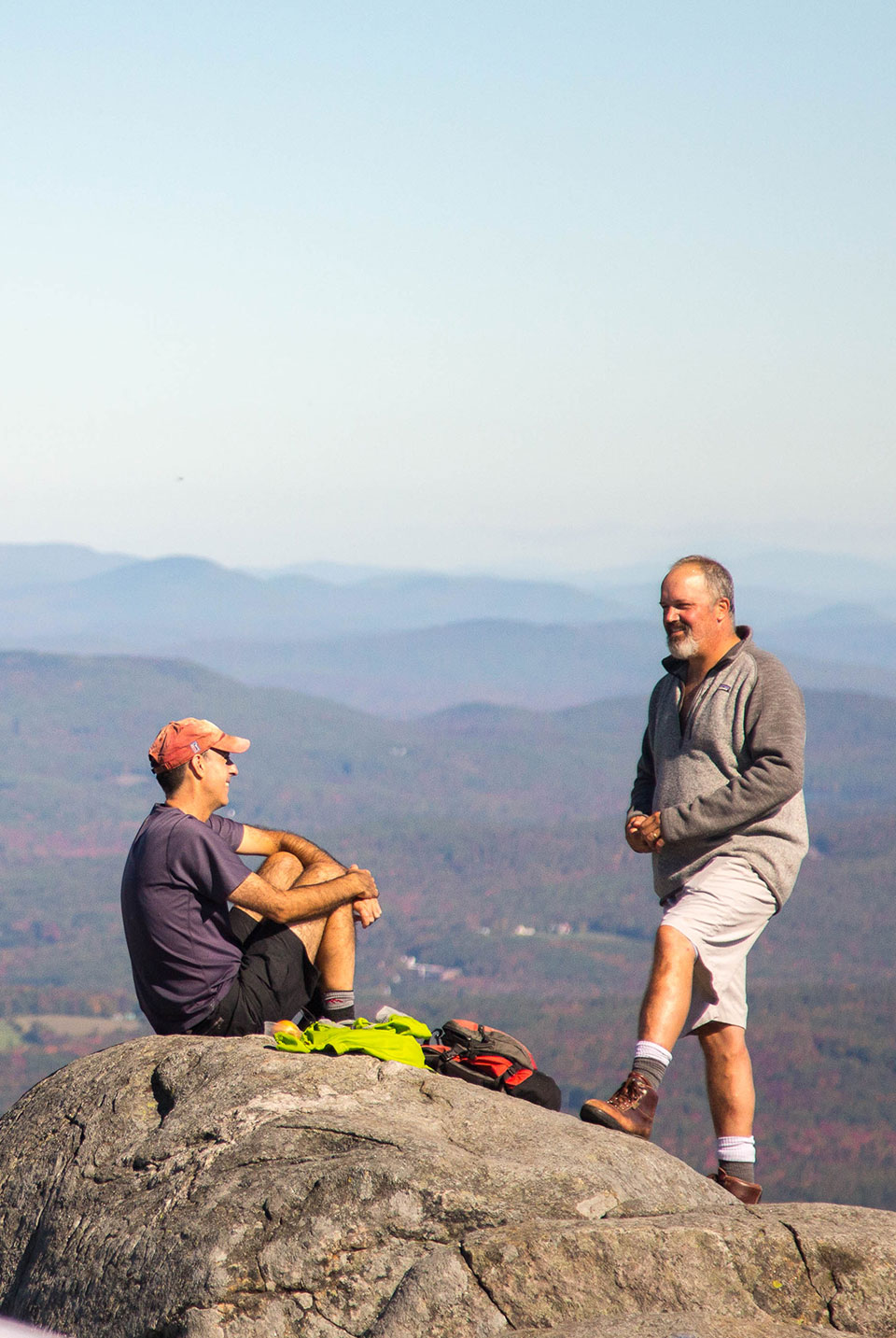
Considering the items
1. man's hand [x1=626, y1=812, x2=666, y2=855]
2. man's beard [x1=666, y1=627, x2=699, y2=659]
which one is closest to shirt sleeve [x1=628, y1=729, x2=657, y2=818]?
man's hand [x1=626, y1=812, x2=666, y2=855]

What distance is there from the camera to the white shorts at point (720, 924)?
8.89 m

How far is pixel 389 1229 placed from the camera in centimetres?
698

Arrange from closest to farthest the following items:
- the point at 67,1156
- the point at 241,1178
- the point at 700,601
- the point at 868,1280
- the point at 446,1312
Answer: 1. the point at 446,1312
2. the point at 868,1280
3. the point at 241,1178
4. the point at 67,1156
5. the point at 700,601

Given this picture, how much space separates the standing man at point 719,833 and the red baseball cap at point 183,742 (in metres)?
2.82

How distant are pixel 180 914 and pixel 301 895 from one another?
0.78 meters

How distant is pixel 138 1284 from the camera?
7.25 m

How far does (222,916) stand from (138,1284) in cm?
268

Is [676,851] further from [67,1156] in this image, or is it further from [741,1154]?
[67,1156]

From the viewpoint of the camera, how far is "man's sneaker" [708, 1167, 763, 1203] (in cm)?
873

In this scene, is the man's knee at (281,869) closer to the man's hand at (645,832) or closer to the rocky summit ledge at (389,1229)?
the rocky summit ledge at (389,1229)

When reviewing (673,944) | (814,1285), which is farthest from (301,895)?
(814,1285)

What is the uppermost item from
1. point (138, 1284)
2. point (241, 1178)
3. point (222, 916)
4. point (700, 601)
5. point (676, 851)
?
point (700, 601)

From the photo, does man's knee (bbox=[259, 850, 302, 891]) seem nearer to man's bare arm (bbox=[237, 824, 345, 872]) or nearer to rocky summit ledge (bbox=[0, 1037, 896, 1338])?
man's bare arm (bbox=[237, 824, 345, 872])

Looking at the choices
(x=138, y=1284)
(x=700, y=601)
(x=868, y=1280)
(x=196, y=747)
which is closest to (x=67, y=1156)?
(x=138, y=1284)
